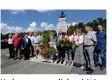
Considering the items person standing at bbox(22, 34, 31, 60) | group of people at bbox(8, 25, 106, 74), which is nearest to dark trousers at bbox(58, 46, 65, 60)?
group of people at bbox(8, 25, 106, 74)

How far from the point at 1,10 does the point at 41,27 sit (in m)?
0.51

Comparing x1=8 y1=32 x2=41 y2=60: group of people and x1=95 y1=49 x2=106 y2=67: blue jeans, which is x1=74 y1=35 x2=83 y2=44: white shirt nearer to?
x1=95 y1=49 x2=106 y2=67: blue jeans

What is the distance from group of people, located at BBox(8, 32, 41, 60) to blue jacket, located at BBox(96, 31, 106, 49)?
72 centimetres

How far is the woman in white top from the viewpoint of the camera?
4.30m

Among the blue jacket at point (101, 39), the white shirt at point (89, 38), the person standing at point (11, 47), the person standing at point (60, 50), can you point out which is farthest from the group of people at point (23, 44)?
the blue jacket at point (101, 39)

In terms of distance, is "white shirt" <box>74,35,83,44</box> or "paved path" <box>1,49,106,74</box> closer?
"paved path" <box>1,49,106,74</box>

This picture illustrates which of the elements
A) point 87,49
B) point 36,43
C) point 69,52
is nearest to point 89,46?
point 87,49

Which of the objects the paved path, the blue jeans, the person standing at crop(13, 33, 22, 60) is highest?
the person standing at crop(13, 33, 22, 60)

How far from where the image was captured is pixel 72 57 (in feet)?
14.2

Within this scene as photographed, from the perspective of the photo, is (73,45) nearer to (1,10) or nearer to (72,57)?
(72,57)

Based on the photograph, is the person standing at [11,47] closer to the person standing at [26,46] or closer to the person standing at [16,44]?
the person standing at [16,44]

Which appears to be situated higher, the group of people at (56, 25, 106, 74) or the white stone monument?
the white stone monument
